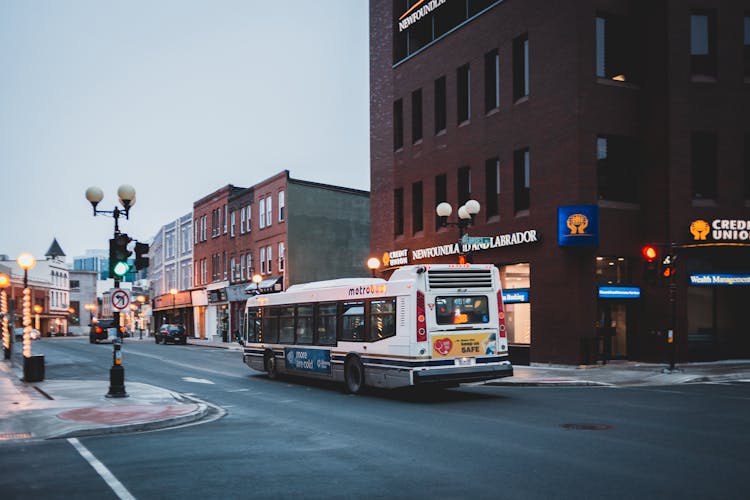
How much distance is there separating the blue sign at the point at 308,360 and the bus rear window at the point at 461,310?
4.10 meters

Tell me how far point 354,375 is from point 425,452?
8561mm

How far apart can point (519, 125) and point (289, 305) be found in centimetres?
1214

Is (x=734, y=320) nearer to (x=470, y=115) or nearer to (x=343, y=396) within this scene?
(x=470, y=115)

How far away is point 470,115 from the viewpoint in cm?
3180

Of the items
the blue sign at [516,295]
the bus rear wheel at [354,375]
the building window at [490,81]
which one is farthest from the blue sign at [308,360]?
the building window at [490,81]

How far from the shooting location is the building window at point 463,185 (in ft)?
105

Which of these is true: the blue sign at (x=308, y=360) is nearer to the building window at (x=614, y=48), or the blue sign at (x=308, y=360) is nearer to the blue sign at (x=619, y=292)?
the blue sign at (x=619, y=292)

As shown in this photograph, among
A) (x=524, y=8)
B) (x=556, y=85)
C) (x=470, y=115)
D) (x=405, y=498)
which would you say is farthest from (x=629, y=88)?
(x=405, y=498)

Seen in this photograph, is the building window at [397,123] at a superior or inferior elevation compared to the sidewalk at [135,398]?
superior

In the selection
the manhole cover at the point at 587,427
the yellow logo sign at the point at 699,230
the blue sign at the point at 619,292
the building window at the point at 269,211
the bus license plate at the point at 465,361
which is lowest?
the manhole cover at the point at 587,427

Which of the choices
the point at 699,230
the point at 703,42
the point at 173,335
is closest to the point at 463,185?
the point at 699,230

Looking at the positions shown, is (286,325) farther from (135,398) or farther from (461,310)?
(461,310)

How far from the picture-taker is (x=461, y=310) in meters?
17.2

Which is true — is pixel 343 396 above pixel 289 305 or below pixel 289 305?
below
